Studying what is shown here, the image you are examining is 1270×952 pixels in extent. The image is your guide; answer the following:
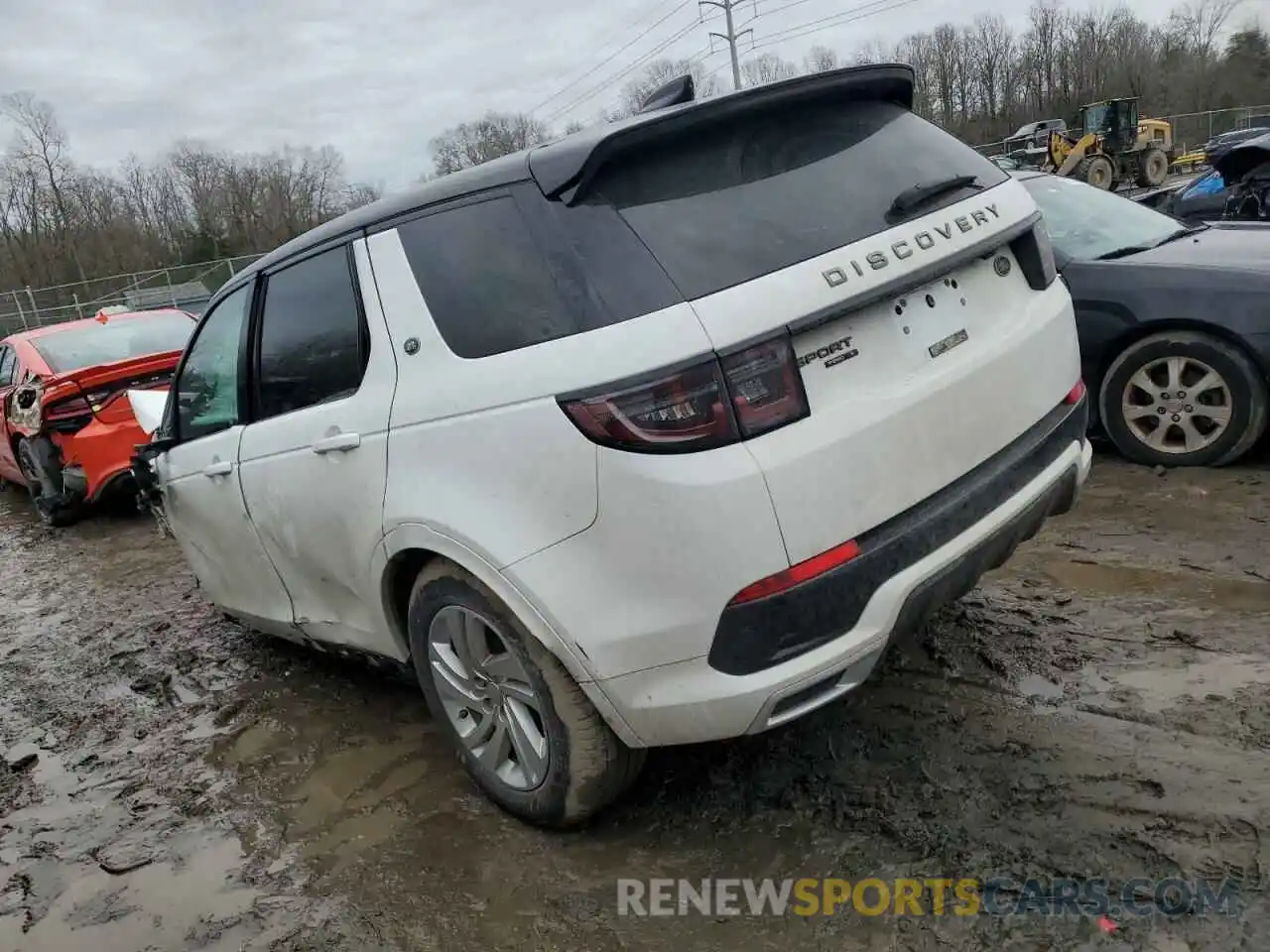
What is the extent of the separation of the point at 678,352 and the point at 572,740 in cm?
106

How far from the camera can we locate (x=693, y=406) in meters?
2.08

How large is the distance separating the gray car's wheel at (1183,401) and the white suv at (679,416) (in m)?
2.29

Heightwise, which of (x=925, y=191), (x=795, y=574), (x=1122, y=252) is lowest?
(x=795, y=574)

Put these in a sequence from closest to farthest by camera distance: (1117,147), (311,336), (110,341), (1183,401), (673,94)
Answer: (673,94) → (311,336) → (1183,401) → (110,341) → (1117,147)

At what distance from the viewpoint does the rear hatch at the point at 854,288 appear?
7.07 feet

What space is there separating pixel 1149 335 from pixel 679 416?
12.6ft

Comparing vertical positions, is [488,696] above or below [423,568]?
below

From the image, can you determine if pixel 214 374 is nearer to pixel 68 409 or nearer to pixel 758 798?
pixel 758 798

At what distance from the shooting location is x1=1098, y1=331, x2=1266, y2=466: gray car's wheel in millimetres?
4684

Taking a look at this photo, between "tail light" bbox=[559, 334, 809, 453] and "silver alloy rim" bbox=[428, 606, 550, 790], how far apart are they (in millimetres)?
711

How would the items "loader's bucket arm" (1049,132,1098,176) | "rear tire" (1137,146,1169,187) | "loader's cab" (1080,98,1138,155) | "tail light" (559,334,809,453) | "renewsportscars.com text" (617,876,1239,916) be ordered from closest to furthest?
"tail light" (559,334,809,453) < "renewsportscars.com text" (617,876,1239,916) < "loader's bucket arm" (1049,132,1098,176) < "loader's cab" (1080,98,1138,155) < "rear tire" (1137,146,1169,187)

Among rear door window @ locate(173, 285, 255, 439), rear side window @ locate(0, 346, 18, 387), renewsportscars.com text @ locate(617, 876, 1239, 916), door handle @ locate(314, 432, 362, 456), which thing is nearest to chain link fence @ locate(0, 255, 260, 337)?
rear side window @ locate(0, 346, 18, 387)

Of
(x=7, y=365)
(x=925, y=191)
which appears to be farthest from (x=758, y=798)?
(x=7, y=365)

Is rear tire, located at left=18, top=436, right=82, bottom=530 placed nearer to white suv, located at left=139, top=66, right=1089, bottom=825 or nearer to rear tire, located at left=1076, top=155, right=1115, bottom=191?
white suv, located at left=139, top=66, right=1089, bottom=825
